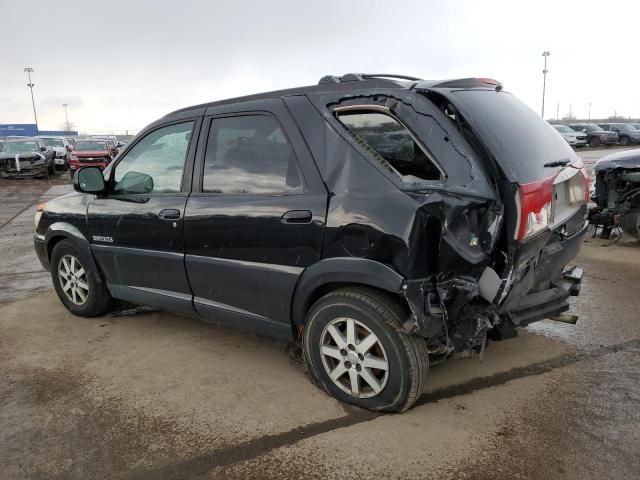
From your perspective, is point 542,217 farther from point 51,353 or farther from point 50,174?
point 50,174

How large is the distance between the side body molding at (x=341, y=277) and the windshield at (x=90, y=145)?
73.9ft

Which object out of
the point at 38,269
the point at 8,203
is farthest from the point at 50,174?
the point at 38,269

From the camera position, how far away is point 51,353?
13.3 ft

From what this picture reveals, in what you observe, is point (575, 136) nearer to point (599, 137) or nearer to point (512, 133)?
point (599, 137)

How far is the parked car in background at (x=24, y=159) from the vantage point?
835 inches

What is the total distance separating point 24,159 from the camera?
21.3 m

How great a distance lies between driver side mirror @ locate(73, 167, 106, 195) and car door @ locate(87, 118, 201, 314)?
0.08 metres

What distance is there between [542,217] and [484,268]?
17.8 inches

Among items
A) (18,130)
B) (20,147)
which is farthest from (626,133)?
(18,130)

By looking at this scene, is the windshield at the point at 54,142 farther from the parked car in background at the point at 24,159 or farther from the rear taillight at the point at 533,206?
the rear taillight at the point at 533,206

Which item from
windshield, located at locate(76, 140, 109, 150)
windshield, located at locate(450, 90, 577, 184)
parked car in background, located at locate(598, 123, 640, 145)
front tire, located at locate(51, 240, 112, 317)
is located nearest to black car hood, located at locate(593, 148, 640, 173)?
windshield, located at locate(450, 90, 577, 184)

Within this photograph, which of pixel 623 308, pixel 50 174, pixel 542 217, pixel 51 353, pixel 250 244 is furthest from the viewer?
pixel 50 174

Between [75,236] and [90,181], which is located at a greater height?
[90,181]

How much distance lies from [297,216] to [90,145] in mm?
23008
